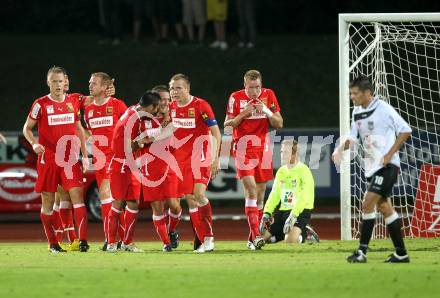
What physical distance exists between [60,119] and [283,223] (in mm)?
3663

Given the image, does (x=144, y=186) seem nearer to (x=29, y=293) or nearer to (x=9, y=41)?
(x=29, y=293)

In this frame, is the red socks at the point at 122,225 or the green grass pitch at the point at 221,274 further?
the red socks at the point at 122,225

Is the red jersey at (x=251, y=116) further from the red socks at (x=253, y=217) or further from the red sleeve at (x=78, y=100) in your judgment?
the red sleeve at (x=78, y=100)

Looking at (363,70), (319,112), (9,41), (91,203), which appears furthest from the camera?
(9,41)

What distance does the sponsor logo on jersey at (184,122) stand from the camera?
47.4 feet

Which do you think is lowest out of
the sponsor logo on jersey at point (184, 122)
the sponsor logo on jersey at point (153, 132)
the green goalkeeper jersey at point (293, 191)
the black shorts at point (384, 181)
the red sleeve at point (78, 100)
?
the green goalkeeper jersey at point (293, 191)

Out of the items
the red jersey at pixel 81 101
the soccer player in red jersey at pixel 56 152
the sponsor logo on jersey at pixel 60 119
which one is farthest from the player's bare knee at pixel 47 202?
the red jersey at pixel 81 101

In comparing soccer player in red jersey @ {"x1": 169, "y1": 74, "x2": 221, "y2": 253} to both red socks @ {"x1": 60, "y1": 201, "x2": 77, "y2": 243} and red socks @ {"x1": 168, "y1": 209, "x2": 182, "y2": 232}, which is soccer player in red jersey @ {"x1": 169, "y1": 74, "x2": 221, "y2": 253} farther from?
red socks @ {"x1": 60, "y1": 201, "x2": 77, "y2": 243}

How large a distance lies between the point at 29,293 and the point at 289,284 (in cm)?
238

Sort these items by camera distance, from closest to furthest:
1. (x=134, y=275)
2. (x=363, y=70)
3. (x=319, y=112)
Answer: (x=134, y=275), (x=363, y=70), (x=319, y=112)

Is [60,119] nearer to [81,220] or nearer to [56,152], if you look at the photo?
[56,152]

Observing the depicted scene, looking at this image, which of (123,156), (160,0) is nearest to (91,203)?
(123,156)

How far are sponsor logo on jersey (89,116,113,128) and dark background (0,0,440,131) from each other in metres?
13.2

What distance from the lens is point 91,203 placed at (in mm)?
21453
